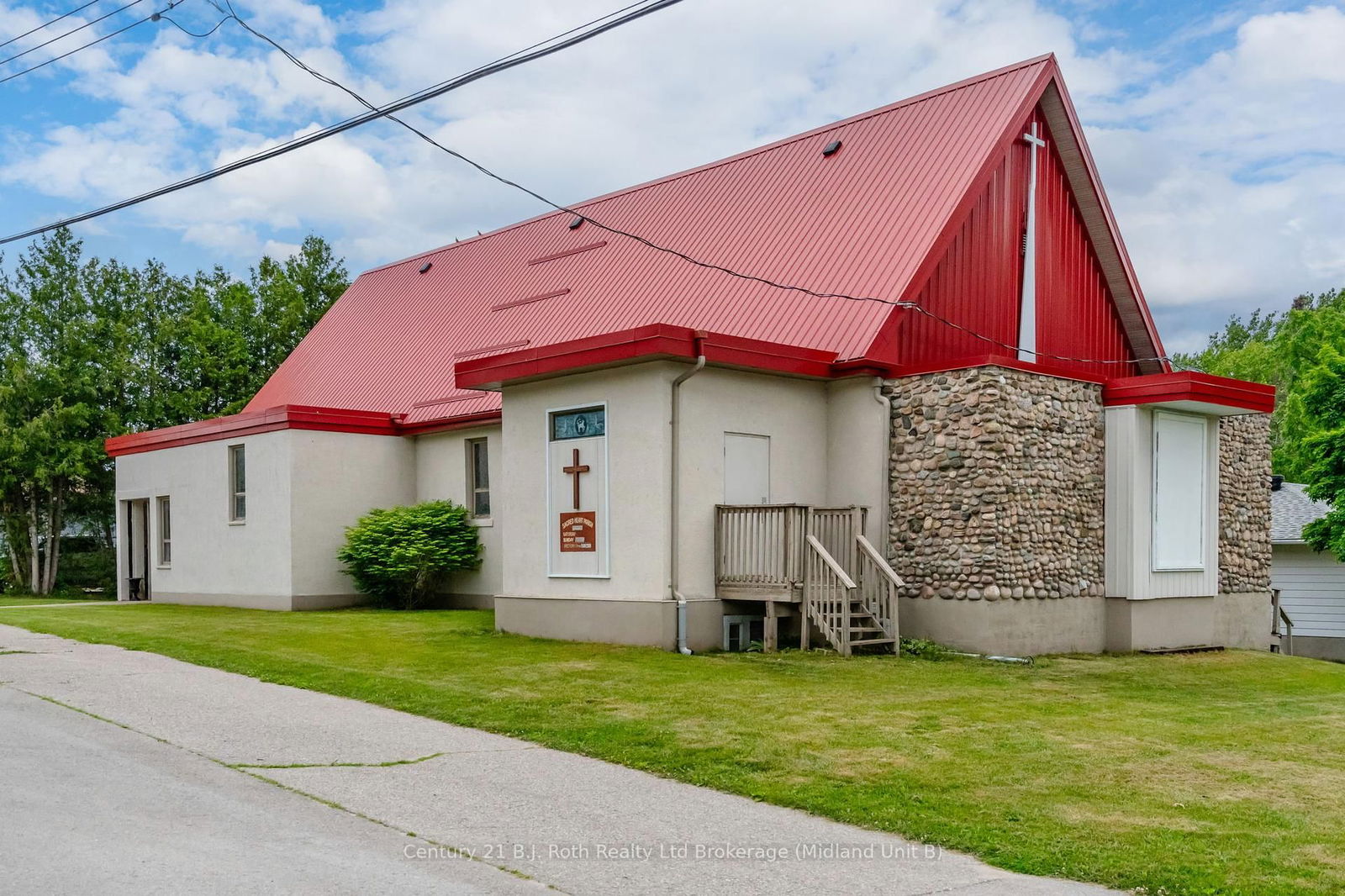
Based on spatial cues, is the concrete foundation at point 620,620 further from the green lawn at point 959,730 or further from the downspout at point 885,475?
the downspout at point 885,475

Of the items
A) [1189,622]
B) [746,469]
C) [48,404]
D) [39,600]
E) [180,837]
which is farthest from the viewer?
[48,404]

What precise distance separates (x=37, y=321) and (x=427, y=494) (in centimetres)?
1866

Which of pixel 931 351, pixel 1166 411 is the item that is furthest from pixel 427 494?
pixel 1166 411

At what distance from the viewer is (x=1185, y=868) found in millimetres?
6637

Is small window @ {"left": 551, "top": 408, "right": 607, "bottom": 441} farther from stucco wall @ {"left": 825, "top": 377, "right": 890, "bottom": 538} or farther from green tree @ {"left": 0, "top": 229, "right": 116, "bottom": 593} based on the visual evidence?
green tree @ {"left": 0, "top": 229, "right": 116, "bottom": 593}

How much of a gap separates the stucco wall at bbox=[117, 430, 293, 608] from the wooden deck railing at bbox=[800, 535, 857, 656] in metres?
11.0

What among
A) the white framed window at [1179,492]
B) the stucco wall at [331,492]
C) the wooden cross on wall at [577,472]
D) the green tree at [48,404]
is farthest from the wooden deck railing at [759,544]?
the green tree at [48,404]

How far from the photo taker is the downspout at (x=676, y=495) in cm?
1595

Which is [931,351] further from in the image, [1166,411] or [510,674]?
[510,674]

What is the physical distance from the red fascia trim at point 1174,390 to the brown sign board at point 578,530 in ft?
24.9

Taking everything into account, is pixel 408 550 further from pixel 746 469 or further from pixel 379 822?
pixel 379 822

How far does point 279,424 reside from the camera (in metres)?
23.0

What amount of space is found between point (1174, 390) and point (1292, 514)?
50.1ft

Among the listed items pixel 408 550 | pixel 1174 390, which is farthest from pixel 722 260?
pixel 1174 390
